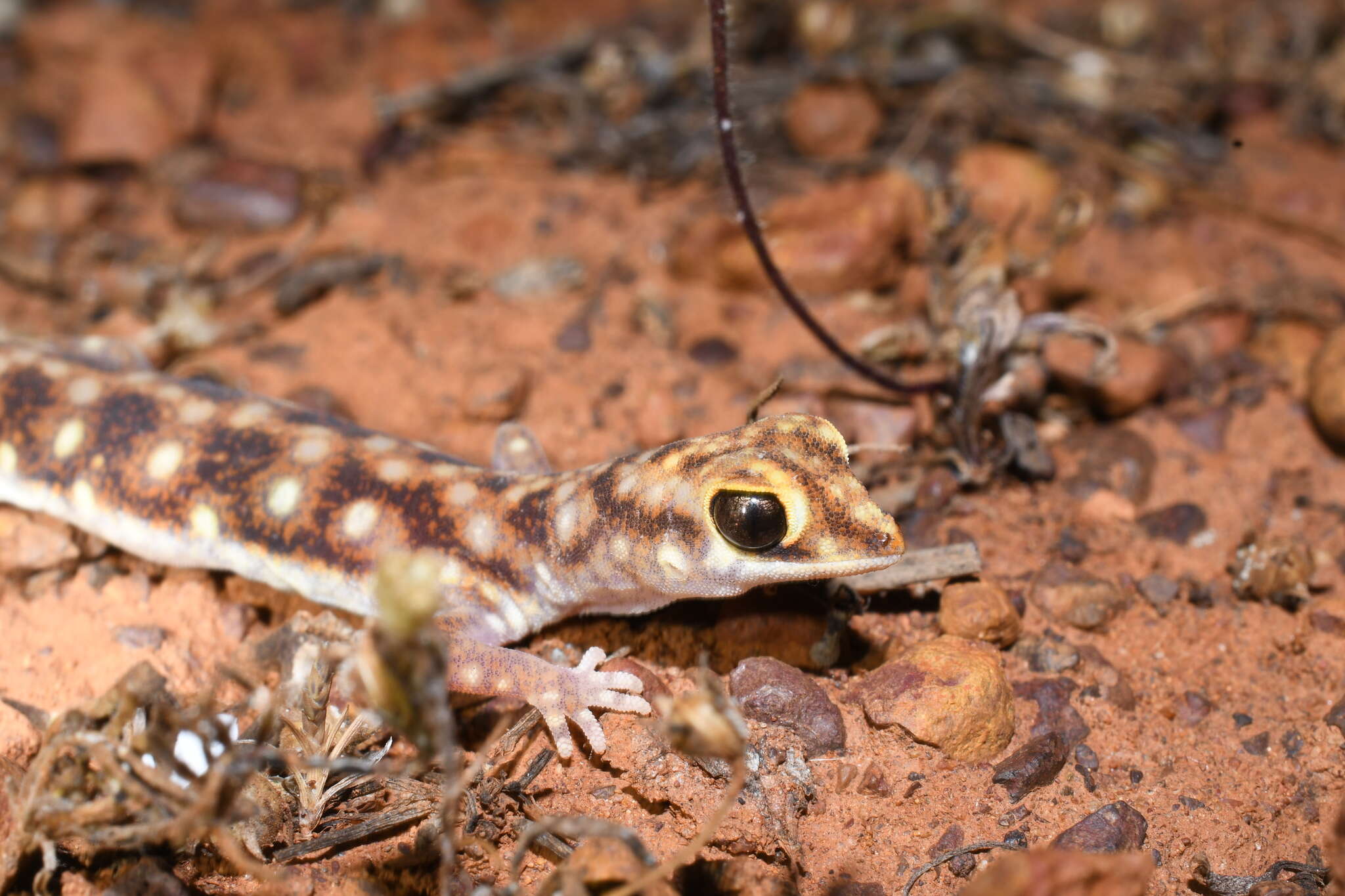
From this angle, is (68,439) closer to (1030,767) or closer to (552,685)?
(552,685)

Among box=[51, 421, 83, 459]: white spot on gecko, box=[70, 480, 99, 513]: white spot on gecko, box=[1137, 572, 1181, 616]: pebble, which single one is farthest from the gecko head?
box=[51, 421, 83, 459]: white spot on gecko

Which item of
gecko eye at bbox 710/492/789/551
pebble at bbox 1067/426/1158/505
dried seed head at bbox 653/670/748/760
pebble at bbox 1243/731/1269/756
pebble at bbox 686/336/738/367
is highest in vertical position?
gecko eye at bbox 710/492/789/551

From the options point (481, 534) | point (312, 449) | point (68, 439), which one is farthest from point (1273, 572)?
point (68, 439)

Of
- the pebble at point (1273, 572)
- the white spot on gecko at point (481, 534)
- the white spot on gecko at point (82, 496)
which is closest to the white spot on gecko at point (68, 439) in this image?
the white spot on gecko at point (82, 496)

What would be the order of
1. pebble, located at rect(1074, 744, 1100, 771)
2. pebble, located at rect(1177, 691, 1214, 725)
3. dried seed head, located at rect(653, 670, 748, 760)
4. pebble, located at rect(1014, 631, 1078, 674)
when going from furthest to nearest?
pebble, located at rect(1014, 631, 1078, 674)
pebble, located at rect(1177, 691, 1214, 725)
pebble, located at rect(1074, 744, 1100, 771)
dried seed head, located at rect(653, 670, 748, 760)

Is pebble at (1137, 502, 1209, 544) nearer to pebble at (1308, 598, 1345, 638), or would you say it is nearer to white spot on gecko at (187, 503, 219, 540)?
pebble at (1308, 598, 1345, 638)

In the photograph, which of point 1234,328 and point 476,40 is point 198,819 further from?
point 476,40

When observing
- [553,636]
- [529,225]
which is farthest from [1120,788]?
[529,225]
